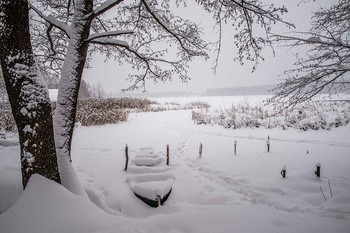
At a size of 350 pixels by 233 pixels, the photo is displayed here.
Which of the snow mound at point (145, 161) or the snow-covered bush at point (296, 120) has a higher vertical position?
the snow-covered bush at point (296, 120)

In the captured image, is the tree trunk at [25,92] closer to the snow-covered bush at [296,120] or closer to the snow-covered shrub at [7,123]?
the snow-covered bush at [296,120]

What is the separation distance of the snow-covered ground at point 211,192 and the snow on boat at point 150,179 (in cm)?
15

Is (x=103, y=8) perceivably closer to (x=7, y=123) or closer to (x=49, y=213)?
(x=49, y=213)

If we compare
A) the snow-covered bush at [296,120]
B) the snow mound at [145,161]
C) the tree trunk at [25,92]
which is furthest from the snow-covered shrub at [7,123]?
the tree trunk at [25,92]

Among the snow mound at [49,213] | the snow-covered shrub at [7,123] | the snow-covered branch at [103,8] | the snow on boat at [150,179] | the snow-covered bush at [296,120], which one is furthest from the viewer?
the snow-covered shrub at [7,123]

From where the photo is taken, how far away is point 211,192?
187 inches

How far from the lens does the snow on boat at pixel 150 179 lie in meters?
4.13

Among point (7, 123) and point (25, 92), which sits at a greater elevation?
point (25, 92)

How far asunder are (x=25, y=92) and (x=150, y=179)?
3.09 m

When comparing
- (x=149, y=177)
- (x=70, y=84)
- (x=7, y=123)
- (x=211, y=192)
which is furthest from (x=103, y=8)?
(x=7, y=123)

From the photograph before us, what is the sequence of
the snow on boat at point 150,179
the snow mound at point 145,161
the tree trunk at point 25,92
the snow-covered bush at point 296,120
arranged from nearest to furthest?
1. the tree trunk at point 25,92
2. the snow on boat at point 150,179
3. the snow mound at point 145,161
4. the snow-covered bush at point 296,120

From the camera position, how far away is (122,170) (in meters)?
6.04

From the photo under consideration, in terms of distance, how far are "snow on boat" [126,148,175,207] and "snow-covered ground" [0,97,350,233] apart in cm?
15

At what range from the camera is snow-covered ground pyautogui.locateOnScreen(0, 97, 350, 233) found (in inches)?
111
